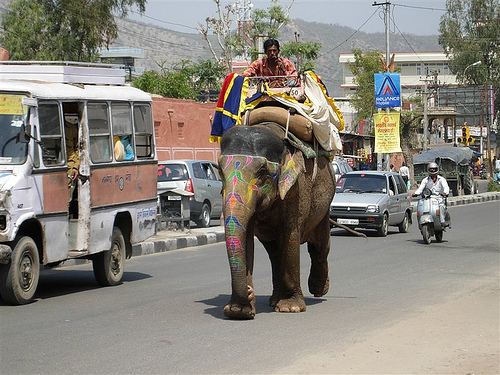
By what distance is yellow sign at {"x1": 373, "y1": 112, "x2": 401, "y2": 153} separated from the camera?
3478 cm

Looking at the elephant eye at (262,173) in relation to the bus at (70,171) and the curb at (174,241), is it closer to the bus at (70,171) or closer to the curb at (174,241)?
the bus at (70,171)

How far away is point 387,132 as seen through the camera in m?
35.0

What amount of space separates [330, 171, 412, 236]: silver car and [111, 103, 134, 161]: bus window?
34.4ft

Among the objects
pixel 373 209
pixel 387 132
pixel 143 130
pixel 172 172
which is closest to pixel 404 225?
pixel 373 209

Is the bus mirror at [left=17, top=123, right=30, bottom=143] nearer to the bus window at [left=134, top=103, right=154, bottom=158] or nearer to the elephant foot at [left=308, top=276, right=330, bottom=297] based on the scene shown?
the bus window at [left=134, top=103, right=154, bottom=158]

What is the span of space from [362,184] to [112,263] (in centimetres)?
1247

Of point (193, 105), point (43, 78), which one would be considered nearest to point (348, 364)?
point (43, 78)

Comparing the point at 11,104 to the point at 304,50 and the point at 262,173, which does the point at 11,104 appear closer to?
the point at 262,173

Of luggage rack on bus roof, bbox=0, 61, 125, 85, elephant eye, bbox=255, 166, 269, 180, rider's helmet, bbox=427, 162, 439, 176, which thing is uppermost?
luggage rack on bus roof, bbox=0, 61, 125, 85

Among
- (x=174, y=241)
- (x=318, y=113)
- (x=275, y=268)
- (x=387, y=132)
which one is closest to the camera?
(x=318, y=113)

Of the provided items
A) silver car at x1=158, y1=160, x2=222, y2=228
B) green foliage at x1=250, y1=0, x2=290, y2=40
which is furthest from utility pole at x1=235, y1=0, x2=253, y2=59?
silver car at x1=158, y1=160, x2=222, y2=228

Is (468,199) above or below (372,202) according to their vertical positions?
below

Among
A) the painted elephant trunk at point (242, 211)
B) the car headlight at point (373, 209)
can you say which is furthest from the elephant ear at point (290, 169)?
the car headlight at point (373, 209)

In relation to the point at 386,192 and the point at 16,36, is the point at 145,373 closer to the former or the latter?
the point at 386,192
